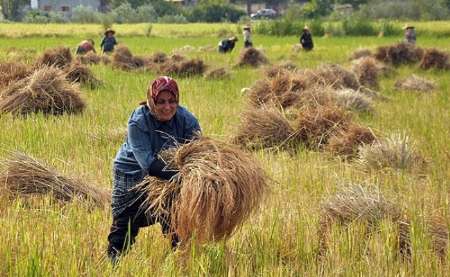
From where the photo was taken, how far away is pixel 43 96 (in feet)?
38.9

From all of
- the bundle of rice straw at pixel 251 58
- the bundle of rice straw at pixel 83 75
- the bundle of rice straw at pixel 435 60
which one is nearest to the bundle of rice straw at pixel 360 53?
the bundle of rice straw at pixel 435 60

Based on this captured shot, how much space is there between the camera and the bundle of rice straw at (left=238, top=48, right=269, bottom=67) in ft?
71.6

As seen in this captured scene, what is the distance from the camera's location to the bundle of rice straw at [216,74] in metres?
18.2

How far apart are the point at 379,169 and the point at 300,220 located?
98.1 inches

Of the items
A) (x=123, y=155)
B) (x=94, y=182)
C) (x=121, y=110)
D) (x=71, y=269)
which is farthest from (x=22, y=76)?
(x=71, y=269)

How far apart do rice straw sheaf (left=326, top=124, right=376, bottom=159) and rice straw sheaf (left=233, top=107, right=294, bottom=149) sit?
25.4 inches

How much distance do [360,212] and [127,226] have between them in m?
1.75

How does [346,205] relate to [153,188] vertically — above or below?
below

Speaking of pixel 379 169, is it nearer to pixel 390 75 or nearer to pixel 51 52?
pixel 51 52

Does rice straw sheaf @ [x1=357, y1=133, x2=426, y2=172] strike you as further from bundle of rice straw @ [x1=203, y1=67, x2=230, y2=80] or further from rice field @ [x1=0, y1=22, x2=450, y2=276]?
bundle of rice straw @ [x1=203, y1=67, x2=230, y2=80]

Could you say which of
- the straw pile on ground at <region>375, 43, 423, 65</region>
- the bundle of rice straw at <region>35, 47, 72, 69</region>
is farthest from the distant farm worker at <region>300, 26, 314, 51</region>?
the bundle of rice straw at <region>35, 47, 72, 69</region>

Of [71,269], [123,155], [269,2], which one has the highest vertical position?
[123,155]

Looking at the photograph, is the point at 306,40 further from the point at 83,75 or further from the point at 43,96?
the point at 43,96

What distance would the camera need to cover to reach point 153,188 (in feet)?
16.2
